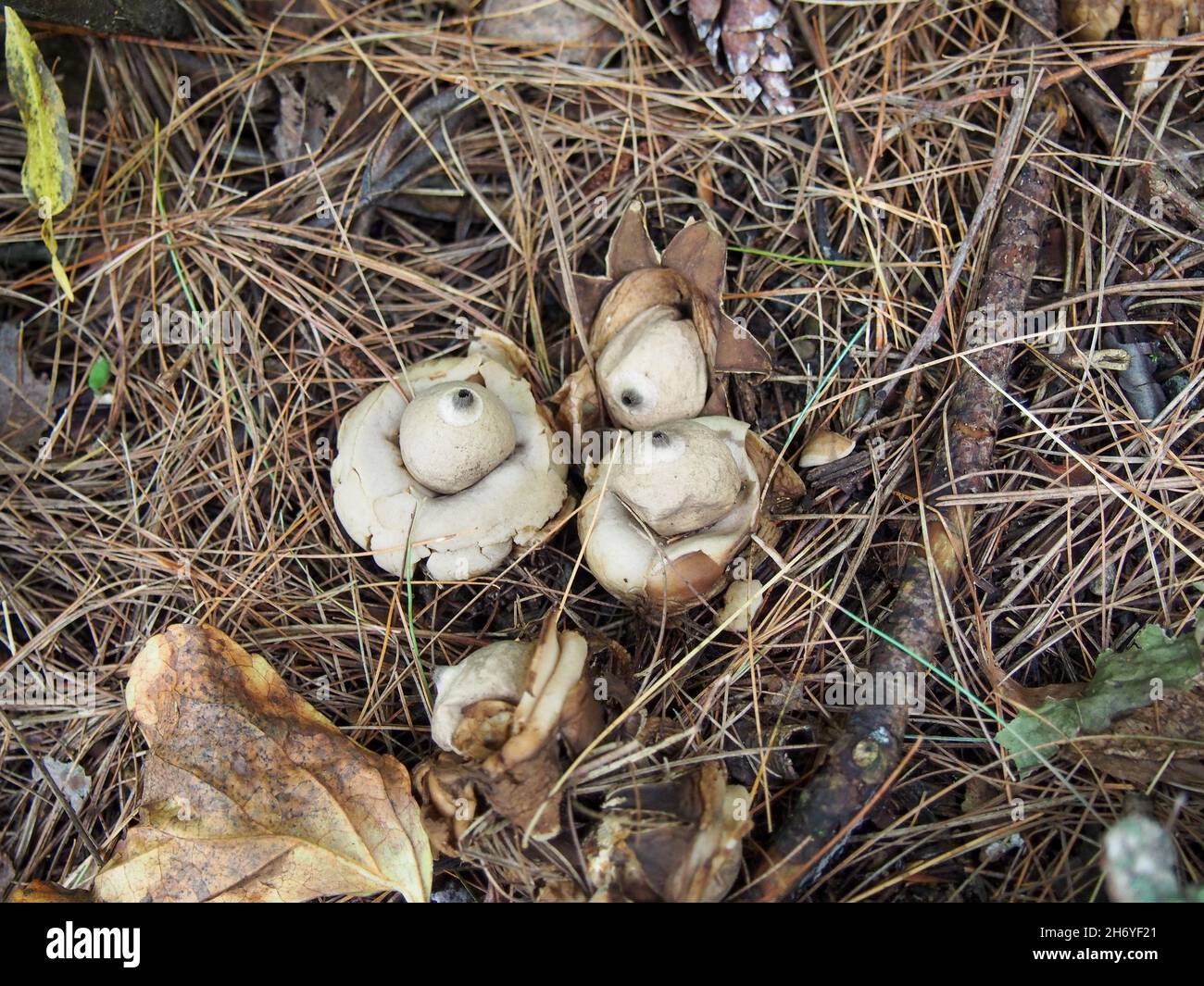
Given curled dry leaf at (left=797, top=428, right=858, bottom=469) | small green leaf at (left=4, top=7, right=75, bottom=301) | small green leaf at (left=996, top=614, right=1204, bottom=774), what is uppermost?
small green leaf at (left=4, top=7, right=75, bottom=301)

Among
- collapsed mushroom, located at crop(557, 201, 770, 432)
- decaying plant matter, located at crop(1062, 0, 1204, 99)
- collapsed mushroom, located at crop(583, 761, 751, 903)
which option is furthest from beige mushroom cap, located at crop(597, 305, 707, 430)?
decaying plant matter, located at crop(1062, 0, 1204, 99)

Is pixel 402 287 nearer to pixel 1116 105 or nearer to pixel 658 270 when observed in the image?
pixel 658 270

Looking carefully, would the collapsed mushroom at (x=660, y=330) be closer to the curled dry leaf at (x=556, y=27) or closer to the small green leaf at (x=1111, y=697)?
the curled dry leaf at (x=556, y=27)

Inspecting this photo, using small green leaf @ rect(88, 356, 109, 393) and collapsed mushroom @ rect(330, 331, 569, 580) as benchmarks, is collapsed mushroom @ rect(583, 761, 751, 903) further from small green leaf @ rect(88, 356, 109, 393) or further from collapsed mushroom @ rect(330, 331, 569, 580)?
small green leaf @ rect(88, 356, 109, 393)

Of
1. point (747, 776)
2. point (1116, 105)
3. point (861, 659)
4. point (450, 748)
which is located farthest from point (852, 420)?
point (450, 748)

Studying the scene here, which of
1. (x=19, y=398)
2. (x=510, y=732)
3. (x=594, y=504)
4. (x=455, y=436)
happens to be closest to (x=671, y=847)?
(x=510, y=732)

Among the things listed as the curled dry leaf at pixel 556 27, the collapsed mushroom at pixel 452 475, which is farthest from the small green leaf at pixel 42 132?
the curled dry leaf at pixel 556 27
